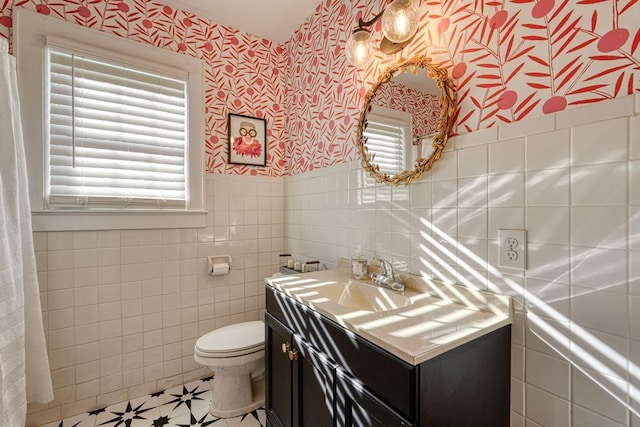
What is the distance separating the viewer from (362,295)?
1.47m

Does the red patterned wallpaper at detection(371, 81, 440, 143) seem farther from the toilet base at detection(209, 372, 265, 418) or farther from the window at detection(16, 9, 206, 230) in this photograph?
the toilet base at detection(209, 372, 265, 418)

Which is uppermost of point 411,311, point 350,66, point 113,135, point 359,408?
point 350,66

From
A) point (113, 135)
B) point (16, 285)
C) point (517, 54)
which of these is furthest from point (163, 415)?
point (517, 54)

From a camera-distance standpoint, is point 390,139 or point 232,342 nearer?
point 390,139

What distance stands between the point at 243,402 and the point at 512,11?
233 cm

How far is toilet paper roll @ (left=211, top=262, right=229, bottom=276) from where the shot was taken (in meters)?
2.11

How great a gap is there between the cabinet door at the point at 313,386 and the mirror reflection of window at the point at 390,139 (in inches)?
35.2

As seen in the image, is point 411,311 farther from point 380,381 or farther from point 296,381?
point 296,381

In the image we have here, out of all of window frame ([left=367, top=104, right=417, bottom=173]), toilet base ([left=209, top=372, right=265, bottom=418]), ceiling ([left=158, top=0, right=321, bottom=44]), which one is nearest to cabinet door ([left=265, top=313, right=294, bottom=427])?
toilet base ([left=209, top=372, right=265, bottom=418])

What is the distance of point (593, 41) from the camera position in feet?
2.73

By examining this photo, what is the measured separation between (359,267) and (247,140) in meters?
1.38

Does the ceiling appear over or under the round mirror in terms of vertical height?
over

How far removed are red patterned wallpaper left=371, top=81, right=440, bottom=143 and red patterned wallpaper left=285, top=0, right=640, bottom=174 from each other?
0.34 ft

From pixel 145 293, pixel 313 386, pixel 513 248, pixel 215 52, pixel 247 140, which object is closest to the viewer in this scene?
pixel 513 248
